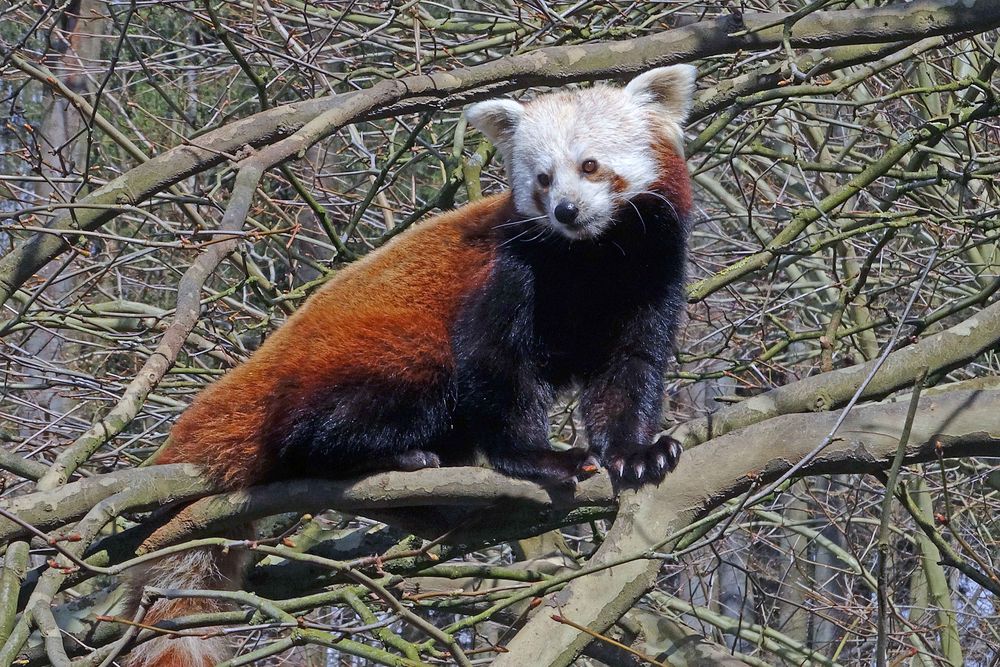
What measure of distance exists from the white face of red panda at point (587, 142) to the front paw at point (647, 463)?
40.3 inches

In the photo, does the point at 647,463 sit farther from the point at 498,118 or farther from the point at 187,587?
the point at 498,118

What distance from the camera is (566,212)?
420cm

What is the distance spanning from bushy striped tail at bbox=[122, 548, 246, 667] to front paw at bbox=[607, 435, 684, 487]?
58.9 inches

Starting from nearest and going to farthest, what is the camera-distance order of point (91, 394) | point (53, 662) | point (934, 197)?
point (53, 662), point (91, 394), point (934, 197)

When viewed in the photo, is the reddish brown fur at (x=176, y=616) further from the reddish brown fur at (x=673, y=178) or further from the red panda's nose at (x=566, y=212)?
the reddish brown fur at (x=673, y=178)

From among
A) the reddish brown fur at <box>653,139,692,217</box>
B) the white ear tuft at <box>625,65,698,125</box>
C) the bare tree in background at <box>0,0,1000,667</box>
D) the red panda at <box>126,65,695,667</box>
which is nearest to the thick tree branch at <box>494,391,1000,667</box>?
the bare tree in background at <box>0,0,1000,667</box>

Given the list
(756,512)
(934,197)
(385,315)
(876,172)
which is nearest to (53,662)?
(385,315)

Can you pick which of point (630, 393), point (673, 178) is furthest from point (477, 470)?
point (673, 178)

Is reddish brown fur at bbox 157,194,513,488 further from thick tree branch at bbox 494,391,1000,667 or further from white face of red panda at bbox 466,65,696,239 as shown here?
thick tree branch at bbox 494,391,1000,667

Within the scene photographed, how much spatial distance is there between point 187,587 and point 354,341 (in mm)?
1137

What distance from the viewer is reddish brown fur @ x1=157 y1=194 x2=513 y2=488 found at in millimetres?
3934

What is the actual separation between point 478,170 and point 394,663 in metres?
3.27

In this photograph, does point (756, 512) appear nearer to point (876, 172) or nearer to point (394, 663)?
point (876, 172)

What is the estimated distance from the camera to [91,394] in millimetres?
6270
